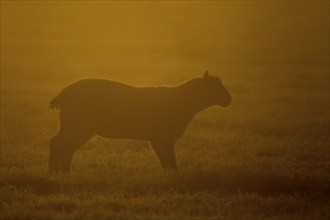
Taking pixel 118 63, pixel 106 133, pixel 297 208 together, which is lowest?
pixel 297 208

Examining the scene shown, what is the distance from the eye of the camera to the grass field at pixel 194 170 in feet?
33.7

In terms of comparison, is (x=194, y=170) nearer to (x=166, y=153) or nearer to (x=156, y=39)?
(x=166, y=153)

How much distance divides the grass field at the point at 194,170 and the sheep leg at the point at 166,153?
0.63 feet

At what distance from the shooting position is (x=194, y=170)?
12656 mm

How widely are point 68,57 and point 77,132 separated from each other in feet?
80.0

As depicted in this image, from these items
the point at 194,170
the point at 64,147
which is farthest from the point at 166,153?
the point at 64,147

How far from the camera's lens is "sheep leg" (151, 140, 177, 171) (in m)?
13.1

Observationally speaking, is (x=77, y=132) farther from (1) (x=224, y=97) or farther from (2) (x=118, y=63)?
(2) (x=118, y=63)

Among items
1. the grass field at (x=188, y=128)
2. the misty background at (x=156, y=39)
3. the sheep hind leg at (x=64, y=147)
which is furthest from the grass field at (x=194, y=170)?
the misty background at (x=156, y=39)

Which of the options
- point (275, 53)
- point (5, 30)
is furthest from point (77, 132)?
point (5, 30)

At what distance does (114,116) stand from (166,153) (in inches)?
38.7

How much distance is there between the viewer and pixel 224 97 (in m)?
13.8

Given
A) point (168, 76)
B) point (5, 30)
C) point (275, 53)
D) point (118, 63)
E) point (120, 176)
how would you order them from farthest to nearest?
point (5, 30) < point (275, 53) < point (118, 63) < point (168, 76) < point (120, 176)

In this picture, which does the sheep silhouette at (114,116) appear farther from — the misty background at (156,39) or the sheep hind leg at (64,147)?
the misty background at (156,39)
